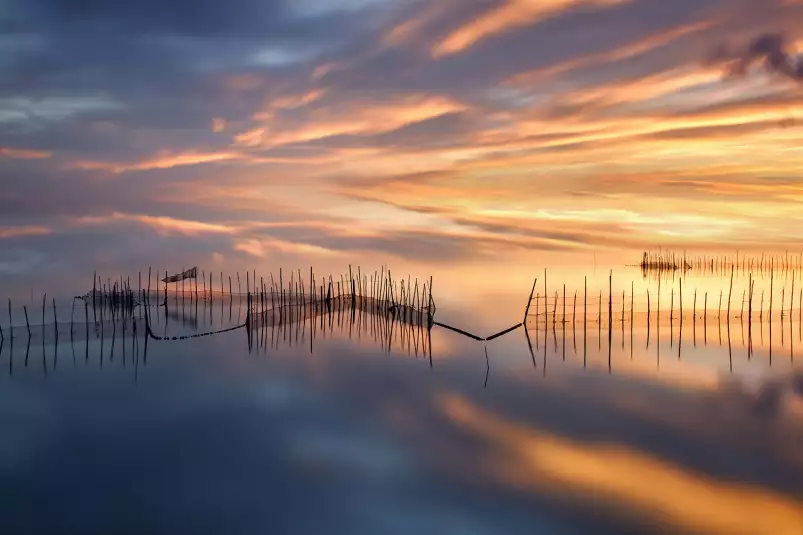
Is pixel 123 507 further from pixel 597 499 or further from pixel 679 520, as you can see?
pixel 679 520

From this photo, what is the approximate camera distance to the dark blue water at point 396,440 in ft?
21.3

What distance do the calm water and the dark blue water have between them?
0.10 ft

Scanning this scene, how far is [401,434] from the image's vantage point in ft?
30.0

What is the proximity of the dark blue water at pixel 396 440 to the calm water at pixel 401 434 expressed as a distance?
0.03m

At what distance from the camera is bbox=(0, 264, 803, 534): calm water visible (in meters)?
6.53

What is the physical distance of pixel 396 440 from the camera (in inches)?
348

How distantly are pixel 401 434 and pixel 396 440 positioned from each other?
12.5 inches

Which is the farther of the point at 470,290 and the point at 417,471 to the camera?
the point at 470,290

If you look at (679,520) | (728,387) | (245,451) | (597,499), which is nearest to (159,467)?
(245,451)

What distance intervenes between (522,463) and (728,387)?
17.5ft

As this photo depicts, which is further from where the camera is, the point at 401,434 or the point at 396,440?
the point at 401,434

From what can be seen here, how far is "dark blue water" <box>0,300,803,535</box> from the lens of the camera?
6500 mm

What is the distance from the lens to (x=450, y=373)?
42.3ft

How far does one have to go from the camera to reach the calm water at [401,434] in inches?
257
